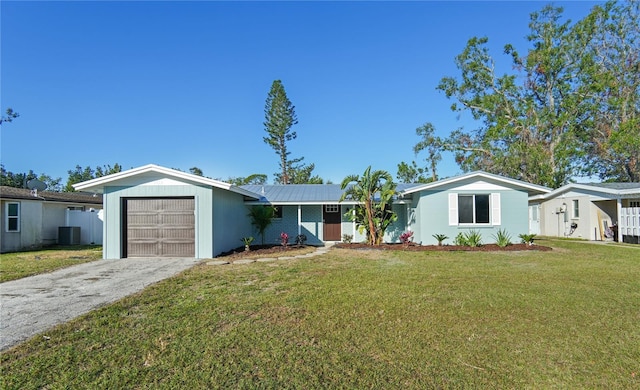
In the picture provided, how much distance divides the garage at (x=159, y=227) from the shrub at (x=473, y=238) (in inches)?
405

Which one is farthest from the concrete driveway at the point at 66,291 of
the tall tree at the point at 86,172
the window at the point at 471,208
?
the tall tree at the point at 86,172

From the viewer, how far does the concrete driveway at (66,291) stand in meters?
4.45

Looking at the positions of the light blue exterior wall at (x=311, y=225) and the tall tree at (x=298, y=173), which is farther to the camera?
the tall tree at (x=298, y=173)

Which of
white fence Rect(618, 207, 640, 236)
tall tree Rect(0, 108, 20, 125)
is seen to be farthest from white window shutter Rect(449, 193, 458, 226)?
tall tree Rect(0, 108, 20, 125)

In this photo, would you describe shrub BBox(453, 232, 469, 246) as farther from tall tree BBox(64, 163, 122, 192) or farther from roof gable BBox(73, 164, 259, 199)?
tall tree BBox(64, 163, 122, 192)

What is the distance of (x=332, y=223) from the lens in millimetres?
16672

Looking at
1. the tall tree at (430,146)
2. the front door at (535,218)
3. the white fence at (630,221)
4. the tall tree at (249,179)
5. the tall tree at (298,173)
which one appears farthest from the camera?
the tall tree at (249,179)

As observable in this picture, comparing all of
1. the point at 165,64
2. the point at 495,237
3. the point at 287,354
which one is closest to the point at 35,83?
the point at 165,64

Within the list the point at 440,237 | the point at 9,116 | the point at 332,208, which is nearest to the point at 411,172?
the point at 332,208

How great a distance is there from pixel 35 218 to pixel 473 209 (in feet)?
61.8

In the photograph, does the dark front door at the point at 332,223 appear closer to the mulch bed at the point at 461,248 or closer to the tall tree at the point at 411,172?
the mulch bed at the point at 461,248

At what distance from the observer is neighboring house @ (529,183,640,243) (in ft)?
49.0

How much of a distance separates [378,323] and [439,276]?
3.57m

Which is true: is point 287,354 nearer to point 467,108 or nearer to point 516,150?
point 516,150
